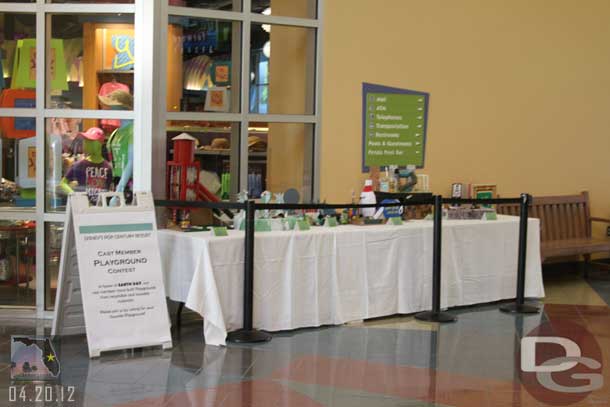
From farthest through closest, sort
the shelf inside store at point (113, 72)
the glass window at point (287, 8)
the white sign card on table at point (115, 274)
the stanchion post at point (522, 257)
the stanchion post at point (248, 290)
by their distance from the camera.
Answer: the stanchion post at point (522, 257) < the glass window at point (287, 8) < the shelf inside store at point (113, 72) < the stanchion post at point (248, 290) < the white sign card on table at point (115, 274)

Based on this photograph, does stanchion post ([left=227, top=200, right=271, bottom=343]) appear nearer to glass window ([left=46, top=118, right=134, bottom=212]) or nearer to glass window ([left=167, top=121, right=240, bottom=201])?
glass window ([left=167, top=121, right=240, bottom=201])

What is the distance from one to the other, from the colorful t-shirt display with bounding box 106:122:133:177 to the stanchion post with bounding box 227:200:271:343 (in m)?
1.28

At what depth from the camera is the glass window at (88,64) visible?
22.0 feet

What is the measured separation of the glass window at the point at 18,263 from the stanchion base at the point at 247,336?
1.80 m

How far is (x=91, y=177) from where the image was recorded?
6.81 m

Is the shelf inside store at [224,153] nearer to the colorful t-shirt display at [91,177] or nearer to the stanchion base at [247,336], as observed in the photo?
the colorful t-shirt display at [91,177]

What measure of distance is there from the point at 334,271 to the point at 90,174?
2.10 meters

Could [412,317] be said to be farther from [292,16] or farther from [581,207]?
[581,207]

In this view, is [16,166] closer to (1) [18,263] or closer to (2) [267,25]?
(1) [18,263]

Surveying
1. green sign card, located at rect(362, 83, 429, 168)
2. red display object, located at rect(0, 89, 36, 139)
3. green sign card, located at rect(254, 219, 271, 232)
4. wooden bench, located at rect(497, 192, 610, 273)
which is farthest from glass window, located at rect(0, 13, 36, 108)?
wooden bench, located at rect(497, 192, 610, 273)

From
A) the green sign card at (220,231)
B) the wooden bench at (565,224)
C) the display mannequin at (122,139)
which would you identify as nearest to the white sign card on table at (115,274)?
the green sign card at (220,231)

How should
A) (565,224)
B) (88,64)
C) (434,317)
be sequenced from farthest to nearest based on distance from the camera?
(565,224) → (434,317) → (88,64)

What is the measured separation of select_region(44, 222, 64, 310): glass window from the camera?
6746 mm
